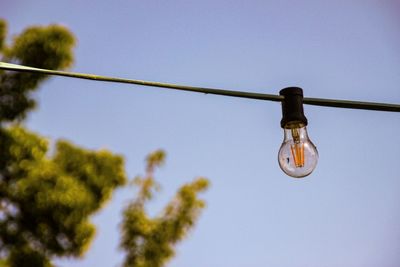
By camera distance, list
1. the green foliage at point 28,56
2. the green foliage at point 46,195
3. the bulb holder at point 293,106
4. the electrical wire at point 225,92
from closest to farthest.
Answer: the electrical wire at point 225,92
the bulb holder at point 293,106
the green foliage at point 46,195
the green foliage at point 28,56

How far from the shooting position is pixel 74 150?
10984 millimetres

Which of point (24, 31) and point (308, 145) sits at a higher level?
point (24, 31)

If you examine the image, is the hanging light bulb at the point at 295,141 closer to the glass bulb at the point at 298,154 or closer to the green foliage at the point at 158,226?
the glass bulb at the point at 298,154

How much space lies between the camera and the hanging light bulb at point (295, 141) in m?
2.06

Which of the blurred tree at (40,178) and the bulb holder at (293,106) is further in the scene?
the blurred tree at (40,178)

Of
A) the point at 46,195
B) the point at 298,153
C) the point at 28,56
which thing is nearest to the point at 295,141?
the point at 298,153

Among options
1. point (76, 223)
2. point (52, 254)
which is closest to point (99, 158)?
point (76, 223)

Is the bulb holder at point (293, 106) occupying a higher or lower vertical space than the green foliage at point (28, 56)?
lower

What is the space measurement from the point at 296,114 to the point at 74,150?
9601 mm

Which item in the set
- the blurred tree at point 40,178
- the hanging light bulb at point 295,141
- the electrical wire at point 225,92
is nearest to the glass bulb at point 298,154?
the hanging light bulb at point 295,141

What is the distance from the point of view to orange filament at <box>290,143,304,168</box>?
2107mm

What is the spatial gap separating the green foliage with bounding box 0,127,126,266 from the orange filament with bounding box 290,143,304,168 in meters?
8.86

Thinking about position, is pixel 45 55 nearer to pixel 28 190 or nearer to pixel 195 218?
pixel 28 190

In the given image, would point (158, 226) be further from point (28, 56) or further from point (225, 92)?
point (225, 92)
